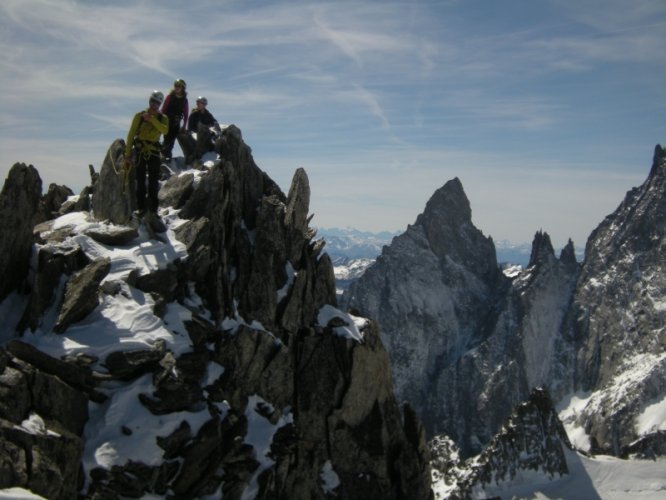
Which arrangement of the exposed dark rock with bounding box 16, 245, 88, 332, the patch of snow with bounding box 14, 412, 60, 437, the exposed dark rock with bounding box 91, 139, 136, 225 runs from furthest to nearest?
the exposed dark rock with bounding box 91, 139, 136, 225, the exposed dark rock with bounding box 16, 245, 88, 332, the patch of snow with bounding box 14, 412, 60, 437

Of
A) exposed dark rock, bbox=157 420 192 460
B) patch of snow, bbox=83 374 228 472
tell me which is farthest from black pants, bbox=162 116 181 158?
exposed dark rock, bbox=157 420 192 460

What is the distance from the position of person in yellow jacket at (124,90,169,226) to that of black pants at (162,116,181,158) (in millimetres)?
6006

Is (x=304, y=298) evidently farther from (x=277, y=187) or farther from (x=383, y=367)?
(x=277, y=187)

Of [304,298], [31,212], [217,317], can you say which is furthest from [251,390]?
[31,212]

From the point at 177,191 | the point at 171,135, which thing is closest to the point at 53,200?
the point at 171,135

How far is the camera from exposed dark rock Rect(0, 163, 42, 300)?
23.8m

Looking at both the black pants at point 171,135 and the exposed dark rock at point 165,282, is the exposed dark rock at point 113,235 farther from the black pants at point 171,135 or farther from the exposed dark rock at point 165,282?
the black pants at point 171,135

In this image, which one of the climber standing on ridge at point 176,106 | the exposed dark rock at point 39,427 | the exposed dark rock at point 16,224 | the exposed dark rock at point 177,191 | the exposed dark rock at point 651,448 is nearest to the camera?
the exposed dark rock at point 39,427

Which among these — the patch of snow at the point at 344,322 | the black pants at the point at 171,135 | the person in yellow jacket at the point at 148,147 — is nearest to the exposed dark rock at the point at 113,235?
the person in yellow jacket at the point at 148,147

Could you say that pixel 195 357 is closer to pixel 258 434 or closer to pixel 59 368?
pixel 258 434

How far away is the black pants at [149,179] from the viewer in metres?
28.5

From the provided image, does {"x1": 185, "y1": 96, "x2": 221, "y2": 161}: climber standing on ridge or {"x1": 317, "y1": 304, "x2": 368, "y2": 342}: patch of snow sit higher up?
{"x1": 185, "y1": 96, "x2": 221, "y2": 161}: climber standing on ridge

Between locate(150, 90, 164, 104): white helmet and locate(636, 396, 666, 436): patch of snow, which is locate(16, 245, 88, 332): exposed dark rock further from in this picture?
locate(636, 396, 666, 436): patch of snow

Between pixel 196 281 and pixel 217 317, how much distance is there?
1877 mm
